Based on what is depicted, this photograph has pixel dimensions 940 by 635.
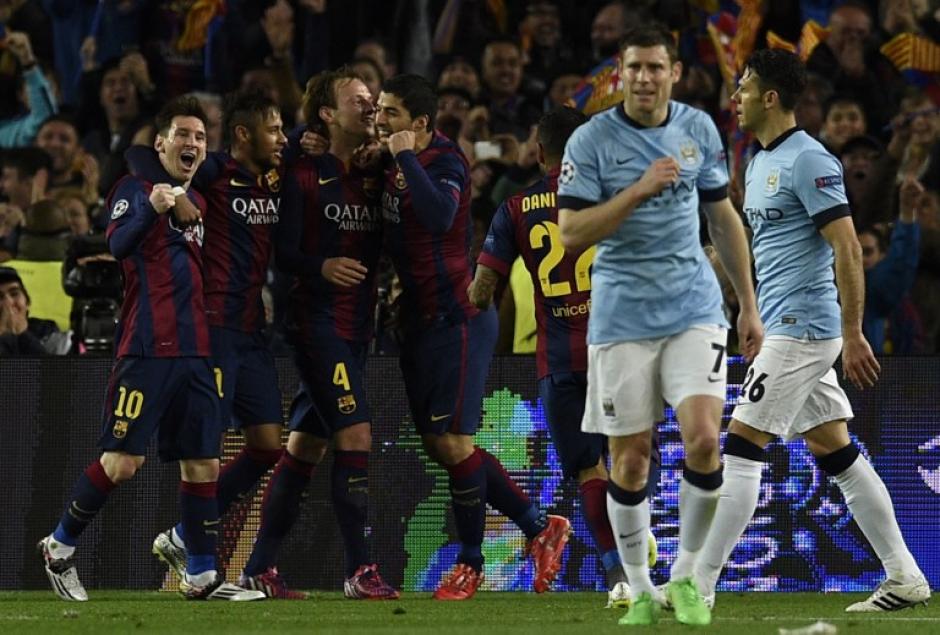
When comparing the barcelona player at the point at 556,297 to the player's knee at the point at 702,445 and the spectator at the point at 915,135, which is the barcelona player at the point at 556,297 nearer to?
the player's knee at the point at 702,445

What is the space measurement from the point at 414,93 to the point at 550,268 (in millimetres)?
1108

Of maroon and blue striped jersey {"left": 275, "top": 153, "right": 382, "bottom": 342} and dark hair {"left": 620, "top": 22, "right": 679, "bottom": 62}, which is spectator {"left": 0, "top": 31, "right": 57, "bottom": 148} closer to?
maroon and blue striped jersey {"left": 275, "top": 153, "right": 382, "bottom": 342}

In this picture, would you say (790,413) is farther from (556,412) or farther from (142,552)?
(142,552)

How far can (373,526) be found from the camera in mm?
10922

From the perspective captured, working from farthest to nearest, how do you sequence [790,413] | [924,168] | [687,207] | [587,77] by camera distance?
1. [587,77]
2. [924,168]
3. [790,413]
4. [687,207]

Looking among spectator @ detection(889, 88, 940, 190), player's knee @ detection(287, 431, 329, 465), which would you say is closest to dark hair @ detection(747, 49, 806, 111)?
player's knee @ detection(287, 431, 329, 465)

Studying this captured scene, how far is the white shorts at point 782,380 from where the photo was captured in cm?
863

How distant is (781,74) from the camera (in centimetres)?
881

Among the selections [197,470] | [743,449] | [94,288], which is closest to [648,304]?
[743,449]

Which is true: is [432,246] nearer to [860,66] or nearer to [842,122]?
[842,122]

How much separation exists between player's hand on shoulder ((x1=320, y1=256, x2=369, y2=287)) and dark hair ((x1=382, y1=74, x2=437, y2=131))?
0.81 m

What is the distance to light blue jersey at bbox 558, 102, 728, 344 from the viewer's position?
7.73 meters

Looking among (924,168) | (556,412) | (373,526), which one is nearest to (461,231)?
(556,412)

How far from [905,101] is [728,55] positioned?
4.40 ft
